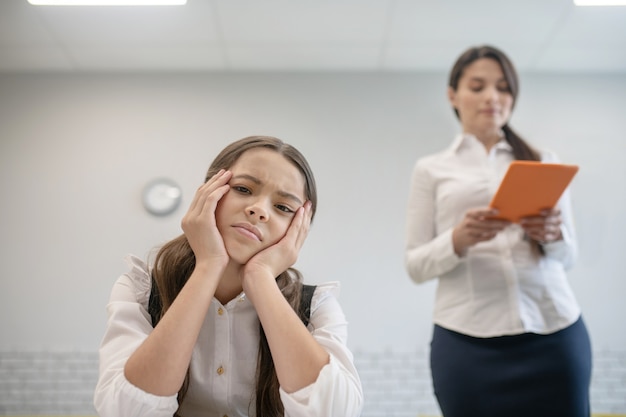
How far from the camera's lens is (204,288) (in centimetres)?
56

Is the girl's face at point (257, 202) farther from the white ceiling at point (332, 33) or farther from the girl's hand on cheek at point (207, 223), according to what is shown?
the white ceiling at point (332, 33)

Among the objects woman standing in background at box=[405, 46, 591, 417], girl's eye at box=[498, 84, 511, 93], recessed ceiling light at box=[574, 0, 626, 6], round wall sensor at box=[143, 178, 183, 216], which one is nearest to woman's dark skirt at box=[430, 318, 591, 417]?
woman standing in background at box=[405, 46, 591, 417]

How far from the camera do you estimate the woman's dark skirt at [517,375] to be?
0.89 meters

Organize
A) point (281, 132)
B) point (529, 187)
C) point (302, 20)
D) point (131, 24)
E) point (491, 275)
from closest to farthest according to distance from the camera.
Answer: point (529, 187) < point (491, 275) < point (281, 132) < point (131, 24) < point (302, 20)

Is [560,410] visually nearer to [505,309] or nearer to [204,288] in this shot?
[505,309]

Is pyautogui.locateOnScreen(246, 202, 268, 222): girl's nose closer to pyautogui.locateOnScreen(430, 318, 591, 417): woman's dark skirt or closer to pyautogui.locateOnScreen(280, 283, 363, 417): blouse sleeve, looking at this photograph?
pyautogui.locateOnScreen(280, 283, 363, 417): blouse sleeve

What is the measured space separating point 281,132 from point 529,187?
646mm

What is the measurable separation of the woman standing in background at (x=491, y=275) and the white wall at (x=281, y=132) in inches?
18.0

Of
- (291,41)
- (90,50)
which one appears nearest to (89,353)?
(90,50)

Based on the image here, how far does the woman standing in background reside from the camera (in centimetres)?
91

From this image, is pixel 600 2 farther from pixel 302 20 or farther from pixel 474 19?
pixel 302 20

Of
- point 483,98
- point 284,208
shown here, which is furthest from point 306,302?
point 483,98

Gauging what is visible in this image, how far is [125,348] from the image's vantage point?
55 cm

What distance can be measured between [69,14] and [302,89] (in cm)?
77
